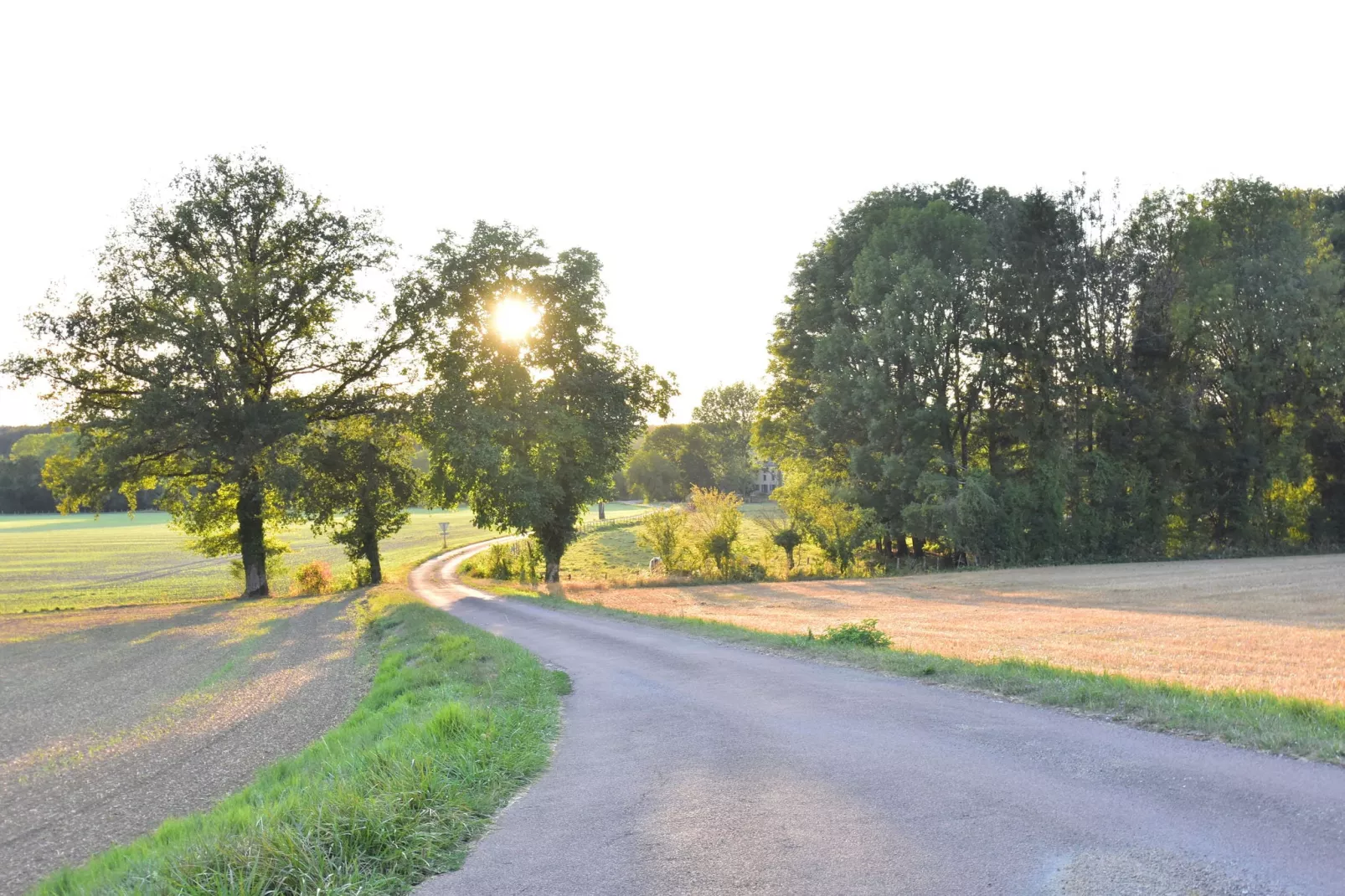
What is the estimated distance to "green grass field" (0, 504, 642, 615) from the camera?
43000 millimetres

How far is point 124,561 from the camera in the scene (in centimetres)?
6519

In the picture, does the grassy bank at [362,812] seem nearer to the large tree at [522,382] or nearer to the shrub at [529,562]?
the large tree at [522,382]

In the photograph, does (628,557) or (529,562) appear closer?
(529,562)

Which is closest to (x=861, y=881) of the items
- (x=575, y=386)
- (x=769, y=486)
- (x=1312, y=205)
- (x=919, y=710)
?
(x=919, y=710)

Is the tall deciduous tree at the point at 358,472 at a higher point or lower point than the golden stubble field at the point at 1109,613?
higher

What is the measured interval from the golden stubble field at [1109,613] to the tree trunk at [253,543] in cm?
1485

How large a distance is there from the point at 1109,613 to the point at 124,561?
69.6 metres

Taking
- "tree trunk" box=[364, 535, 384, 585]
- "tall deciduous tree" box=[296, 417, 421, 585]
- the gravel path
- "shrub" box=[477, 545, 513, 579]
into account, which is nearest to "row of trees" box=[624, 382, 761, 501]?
"shrub" box=[477, 545, 513, 579]

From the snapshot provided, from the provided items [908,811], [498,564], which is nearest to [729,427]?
[498,564]

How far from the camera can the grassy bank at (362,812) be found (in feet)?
15.2

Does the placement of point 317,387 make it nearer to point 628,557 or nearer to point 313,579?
point 313,579

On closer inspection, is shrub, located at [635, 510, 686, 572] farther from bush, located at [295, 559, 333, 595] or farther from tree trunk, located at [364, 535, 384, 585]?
bush, located at [295, 559, 333, 595]

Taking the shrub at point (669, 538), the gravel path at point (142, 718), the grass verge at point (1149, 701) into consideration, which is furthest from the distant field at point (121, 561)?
the grass verge at point (1149, 701)

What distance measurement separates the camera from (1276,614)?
21.2 meters
